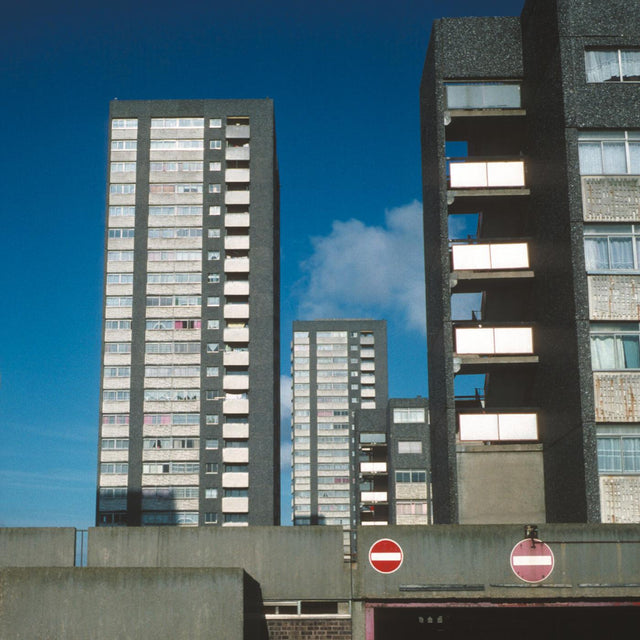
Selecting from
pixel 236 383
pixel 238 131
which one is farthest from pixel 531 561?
pixel 238 131

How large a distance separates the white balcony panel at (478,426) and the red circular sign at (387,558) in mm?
8099

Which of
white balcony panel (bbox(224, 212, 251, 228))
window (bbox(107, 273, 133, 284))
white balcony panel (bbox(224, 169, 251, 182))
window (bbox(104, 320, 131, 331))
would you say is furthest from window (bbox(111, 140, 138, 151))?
window (bbox(104, 320, 131, 331))

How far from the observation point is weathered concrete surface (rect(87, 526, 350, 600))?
810 inches

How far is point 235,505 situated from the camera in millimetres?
76562

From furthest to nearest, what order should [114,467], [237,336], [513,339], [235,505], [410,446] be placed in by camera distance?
[410,446]
[237,336]
[114,467]
[235,505]
[513,339]

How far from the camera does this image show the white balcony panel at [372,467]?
108 metres

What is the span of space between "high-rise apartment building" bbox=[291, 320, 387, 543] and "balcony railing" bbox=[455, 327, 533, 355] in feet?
405

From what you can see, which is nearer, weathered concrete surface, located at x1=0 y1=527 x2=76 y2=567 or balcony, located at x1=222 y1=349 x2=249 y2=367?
weathered concrete surface, located at x1=0 y1=527 x2=76 y2=567

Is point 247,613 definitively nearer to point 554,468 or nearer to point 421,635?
point 421,635

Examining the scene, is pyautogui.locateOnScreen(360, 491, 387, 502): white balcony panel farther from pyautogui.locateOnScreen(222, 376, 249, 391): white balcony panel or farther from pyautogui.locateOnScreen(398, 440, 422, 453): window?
pyautogui.locateOnScreen(222, 376, 249, 391): white balcony panel

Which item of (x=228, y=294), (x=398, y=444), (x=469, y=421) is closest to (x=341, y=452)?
(x=398, y=444)

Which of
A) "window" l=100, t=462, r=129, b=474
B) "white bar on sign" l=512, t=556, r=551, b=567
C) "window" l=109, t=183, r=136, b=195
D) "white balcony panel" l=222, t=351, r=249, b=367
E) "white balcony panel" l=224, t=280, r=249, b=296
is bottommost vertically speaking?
"white bar on sign" l=512, t=556, r=551, b=567

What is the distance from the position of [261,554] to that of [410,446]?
70264mm

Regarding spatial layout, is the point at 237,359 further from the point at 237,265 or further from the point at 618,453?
the point at 618,453
